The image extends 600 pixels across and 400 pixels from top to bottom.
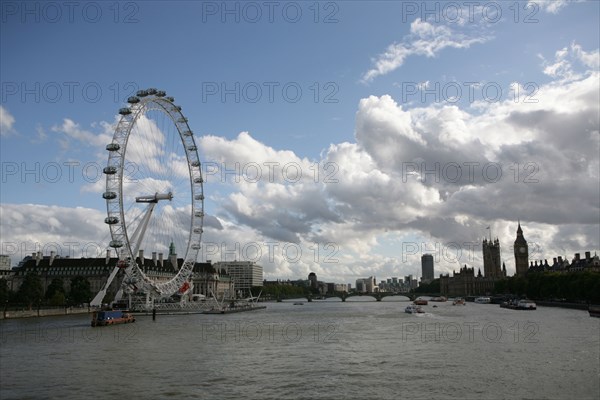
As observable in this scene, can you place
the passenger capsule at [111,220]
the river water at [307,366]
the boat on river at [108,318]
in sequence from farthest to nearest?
1. the passenger capsule at [111,220]
2. the boat on river at [108,318]
3. the river water at [307,366]

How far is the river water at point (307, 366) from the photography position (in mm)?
26312

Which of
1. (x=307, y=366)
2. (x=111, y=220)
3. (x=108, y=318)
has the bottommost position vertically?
(x=307, y=366)

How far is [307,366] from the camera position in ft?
109

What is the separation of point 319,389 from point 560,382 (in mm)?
11266

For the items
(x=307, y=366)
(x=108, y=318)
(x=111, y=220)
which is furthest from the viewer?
(x=111, y=220)

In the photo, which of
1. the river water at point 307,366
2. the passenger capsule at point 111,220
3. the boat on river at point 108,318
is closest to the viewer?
the river water at point 307,366

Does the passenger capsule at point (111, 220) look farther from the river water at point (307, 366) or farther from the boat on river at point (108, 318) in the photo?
the river water at point (307, 366)

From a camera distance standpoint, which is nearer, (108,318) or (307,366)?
(307,366)

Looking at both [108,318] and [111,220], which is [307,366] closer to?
[108,318]

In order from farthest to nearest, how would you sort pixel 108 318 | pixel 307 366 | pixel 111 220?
pixel 111 220 → pixel 108 318 → pixel 307 366

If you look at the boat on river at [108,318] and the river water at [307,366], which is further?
the boat on river at [108,318]

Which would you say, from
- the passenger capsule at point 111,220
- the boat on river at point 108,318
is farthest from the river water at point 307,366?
the passenger capsule at point 111,220

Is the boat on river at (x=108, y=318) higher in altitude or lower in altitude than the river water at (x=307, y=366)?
higher

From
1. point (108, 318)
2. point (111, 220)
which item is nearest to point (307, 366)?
point (108, 318)
